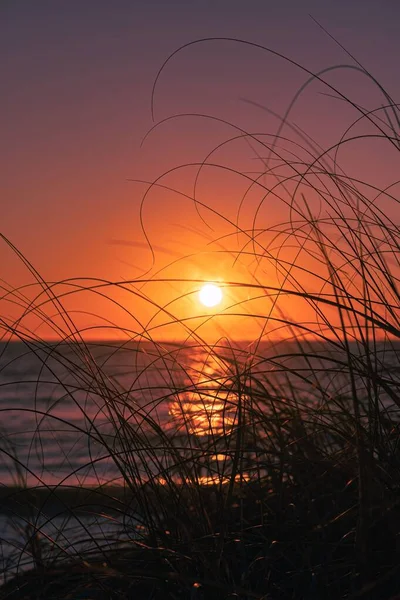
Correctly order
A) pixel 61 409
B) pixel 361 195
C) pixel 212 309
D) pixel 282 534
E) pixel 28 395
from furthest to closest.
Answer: pixel 28 395 < pixel 61 409 < pixel 212 309 < pixel 361 195 < pixel 282 534

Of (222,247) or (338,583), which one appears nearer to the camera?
(338,583)

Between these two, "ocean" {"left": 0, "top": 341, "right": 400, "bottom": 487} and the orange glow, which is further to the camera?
the orange glow

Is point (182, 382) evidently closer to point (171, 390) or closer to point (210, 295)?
point (171, 390)

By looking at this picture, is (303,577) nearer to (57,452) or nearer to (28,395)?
(57,452)

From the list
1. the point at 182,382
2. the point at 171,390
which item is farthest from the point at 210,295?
the point at 182,382

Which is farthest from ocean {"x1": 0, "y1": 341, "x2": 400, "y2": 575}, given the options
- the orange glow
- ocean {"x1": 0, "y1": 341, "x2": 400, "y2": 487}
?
the orange glow

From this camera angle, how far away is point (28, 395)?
59.0 feet

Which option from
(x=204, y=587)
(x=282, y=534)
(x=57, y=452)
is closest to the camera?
(x=204, y=587)

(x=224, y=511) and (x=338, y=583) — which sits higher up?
(x=224, y=511)

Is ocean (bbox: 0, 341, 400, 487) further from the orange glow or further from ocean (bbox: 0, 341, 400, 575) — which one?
the orange glow

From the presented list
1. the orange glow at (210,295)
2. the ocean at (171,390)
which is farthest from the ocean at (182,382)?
the orange glow at (210,295)

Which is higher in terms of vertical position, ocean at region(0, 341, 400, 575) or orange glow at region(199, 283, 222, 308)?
orange glow at region(199, 283, 222, 308)

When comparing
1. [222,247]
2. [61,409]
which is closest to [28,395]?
[61,409]

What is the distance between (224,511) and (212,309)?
0.72 meters
